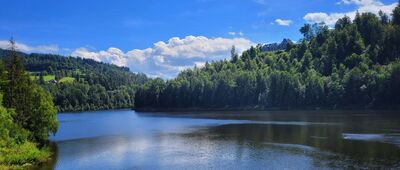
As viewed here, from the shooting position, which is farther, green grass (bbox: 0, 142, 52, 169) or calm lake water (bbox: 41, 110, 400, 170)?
calm lake water (bbox: 41, 110, 400, 170)

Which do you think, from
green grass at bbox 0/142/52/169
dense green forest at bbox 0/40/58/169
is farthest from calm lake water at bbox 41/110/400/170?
dense green forest at bbox 0/40/58/169

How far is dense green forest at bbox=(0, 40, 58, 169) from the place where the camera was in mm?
61731

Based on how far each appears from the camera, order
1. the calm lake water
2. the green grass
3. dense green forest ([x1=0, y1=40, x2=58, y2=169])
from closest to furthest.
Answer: the green grass, the calm lake water, dense green forest ([x1=0, y1=40, x2=58, y2=169])

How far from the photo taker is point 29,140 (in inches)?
2832

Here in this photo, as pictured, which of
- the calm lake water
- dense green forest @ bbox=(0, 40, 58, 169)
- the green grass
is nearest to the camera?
the green grass

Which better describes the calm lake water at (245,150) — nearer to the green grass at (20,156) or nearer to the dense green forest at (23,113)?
the green grass at (20,156)

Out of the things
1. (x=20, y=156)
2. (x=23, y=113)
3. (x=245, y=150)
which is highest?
(x=23, y=113)

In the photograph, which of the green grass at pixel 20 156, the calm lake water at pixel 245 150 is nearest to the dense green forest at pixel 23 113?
the green grass at pixel 20 156

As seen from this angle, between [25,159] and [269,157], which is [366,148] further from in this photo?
[25,159]

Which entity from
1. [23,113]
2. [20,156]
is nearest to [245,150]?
[20,156]

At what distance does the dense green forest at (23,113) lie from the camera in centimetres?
6173

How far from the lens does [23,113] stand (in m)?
72.8

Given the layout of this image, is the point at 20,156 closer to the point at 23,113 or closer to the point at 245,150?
the point at 23,113

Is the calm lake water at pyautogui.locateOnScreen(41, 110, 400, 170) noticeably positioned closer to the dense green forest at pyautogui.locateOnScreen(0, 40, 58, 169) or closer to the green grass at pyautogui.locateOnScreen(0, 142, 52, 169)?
the green grass at pyautogui.locateOnScreen(0, 142, 52, 169)
